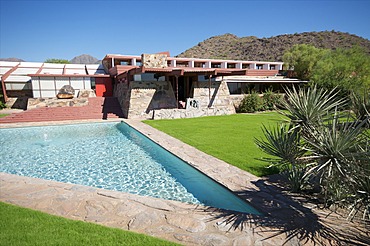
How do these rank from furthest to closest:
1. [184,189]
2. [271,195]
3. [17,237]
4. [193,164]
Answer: [193,164], [184,189], [271,195], [17,237]

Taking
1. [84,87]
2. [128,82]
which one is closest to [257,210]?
[128,82]

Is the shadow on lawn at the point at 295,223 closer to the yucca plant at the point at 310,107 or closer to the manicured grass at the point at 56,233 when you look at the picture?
the manicured grass at the point at 56,233

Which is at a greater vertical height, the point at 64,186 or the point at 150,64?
the point at 150,64

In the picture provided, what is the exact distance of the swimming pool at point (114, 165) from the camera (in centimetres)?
617

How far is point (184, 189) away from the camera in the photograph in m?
6.46

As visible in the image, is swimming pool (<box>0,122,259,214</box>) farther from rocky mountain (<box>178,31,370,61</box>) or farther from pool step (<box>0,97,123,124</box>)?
rocky mountain (<box>178,31,370,61</box>)

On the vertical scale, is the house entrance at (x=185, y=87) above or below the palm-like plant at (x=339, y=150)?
above

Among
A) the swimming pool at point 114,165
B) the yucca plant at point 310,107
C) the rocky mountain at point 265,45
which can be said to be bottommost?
the swimming pool at point 114,165

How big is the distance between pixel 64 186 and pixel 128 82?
15909 mm

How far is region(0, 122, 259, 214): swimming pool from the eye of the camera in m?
6.17

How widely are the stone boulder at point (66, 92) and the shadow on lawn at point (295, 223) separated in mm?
23940

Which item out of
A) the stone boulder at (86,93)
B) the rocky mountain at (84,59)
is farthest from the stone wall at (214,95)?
the rocky mountain at (84,59)

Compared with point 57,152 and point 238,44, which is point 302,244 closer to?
point 57,152

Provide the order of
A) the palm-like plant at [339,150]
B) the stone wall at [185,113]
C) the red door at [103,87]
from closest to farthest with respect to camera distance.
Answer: the palm-like plant at [339,150] < the stone wall at [185,113] < the red door at [103,87]
